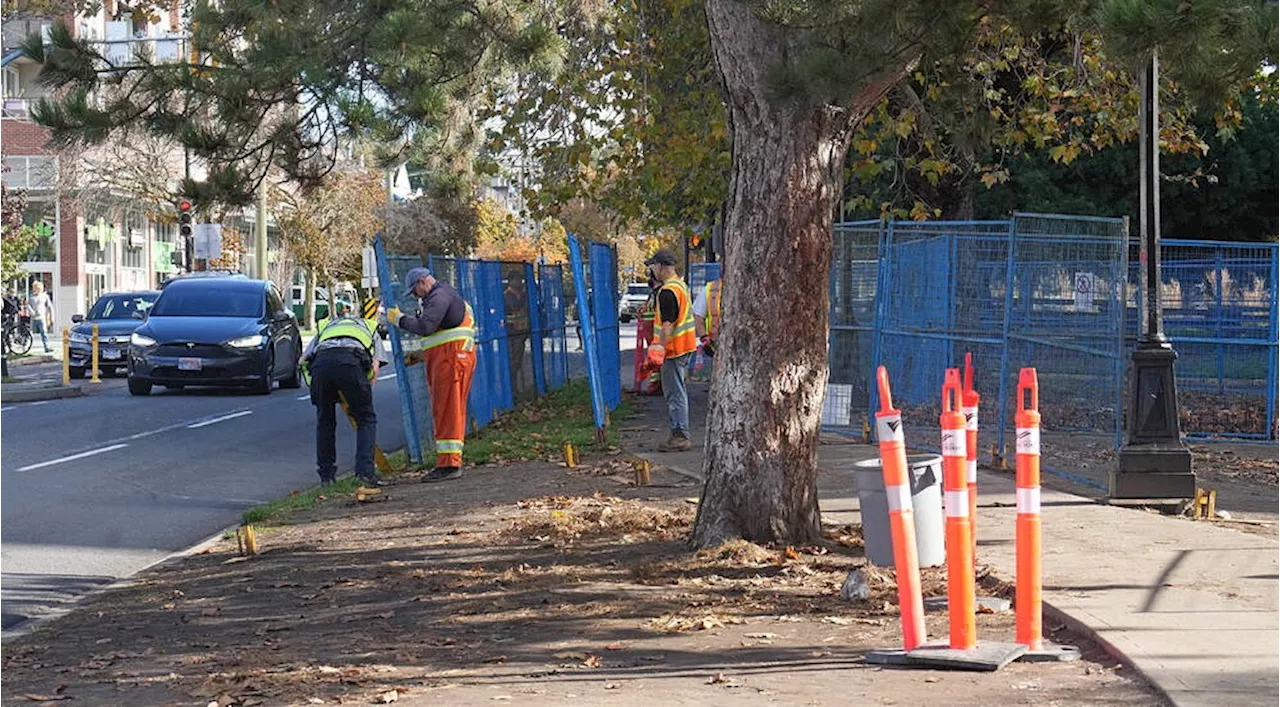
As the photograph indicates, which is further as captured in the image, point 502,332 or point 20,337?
point 20,337

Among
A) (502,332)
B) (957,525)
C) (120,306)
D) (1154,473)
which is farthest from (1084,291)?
(120,306)

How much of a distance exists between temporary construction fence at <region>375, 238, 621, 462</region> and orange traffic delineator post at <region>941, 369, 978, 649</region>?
30.2ft

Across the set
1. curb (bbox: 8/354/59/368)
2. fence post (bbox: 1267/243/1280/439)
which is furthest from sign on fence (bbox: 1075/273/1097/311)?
curb (bbox: 8/354/59/368)

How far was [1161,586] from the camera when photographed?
8.89 m

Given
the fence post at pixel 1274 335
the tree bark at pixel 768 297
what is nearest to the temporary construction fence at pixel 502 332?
the tree bark at pixel 768 297

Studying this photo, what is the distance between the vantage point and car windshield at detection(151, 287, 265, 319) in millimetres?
27328

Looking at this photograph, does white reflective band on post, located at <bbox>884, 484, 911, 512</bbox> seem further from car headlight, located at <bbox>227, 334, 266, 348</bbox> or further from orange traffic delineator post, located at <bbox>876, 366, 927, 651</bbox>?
car headlight, located at <bbox>227, 334, 266, 348</bbox>

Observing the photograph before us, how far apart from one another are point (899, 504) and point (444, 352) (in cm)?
855

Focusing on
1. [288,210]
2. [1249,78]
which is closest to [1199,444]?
[1249,78]

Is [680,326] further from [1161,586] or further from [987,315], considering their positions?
[1161,586]

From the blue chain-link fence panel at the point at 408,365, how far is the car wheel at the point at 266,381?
9702 millimetres

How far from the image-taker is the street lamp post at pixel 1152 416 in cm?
1275

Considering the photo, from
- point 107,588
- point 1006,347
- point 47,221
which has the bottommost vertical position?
point 107,588

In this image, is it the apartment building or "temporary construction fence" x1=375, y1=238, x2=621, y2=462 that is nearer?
"temporary construction fence" x1=375, y1=238, x2=621, y2=462
